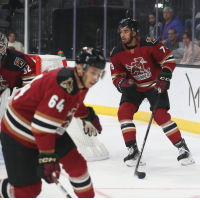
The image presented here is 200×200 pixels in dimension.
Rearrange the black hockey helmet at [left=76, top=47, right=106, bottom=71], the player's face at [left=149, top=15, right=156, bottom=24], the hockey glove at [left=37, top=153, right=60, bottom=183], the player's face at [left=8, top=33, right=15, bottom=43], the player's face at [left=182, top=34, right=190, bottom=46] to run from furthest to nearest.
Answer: the player's face at [left=8, top=33, right=15, bottom=43], the player's face at [left=149, top=15, right=156, bottom=24], the player's face at [left=182, top=34, right=190, bottom=46], the black hockey helmet at [left=76, top=47, right=106, bottom=71], the hockey glove at [left=37, top=153, right=60, bottom=183]

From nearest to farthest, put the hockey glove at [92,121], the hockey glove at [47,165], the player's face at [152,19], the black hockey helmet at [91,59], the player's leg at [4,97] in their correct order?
the hockey glove at [47,165] < the black hockey helmet at [91,59] < the hockey glove at [92,121] < the player's leg at [4,97] < the player's face at [152,19]

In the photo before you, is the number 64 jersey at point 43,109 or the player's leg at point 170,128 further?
the player's leg at point 170,128

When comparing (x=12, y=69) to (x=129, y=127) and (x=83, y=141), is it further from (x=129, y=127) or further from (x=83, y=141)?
(x=129, y=127)

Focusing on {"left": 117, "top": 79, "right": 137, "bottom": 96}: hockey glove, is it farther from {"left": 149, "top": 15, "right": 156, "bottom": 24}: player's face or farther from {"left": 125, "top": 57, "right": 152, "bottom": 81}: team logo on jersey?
{"left": 149, "top": 15, "right": 156, "bottom": 24}: player's face

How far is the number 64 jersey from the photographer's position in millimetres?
1598

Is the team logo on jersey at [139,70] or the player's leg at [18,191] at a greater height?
the team logo on jersey at [139,70]

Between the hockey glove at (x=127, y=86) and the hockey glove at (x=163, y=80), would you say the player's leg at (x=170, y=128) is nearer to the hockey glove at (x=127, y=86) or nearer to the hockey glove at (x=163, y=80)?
the hockey glove at (x=163, y=80)

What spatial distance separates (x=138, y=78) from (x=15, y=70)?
1014 mm

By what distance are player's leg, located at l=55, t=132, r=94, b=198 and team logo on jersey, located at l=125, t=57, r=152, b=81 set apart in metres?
1.49

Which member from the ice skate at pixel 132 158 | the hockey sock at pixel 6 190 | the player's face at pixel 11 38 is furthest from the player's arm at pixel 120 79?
the player's face at pixel 11 38

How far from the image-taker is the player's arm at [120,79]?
312 cm

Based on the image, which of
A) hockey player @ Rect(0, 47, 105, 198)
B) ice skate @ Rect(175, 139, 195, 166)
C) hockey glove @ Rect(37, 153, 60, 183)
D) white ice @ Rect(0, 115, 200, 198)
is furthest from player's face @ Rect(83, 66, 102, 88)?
ice skate @ Rect(175, 139, 195, 166)

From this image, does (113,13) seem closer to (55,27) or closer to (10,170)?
(55,27)

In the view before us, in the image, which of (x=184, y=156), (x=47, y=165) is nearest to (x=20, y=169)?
(x=47, y=165)
